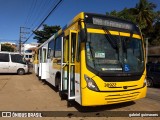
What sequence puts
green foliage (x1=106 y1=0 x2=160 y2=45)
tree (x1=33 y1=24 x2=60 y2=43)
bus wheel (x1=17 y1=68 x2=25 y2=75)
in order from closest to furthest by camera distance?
1. bus wheel (x1=17 y1=68 x2=25 y2=75)
2. green foliage (x1=106 y1=0 x2=160 y2=45)
3. tree (x1=33 y1=24 x2=60 y2=43)

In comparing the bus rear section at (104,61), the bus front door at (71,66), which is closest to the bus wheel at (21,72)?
the bus front door at (71,66)

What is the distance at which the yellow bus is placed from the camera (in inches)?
270

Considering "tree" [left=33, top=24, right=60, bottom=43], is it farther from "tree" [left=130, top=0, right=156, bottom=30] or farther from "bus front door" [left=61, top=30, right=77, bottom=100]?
"bus front door" [left=61, top=30, right=77, bottom=100]

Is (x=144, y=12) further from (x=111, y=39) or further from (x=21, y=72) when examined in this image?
(x=111, y=39)

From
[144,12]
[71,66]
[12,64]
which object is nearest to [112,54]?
[71,66]

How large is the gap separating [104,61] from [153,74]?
7995 mm

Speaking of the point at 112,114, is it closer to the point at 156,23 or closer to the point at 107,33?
the point at 107,33

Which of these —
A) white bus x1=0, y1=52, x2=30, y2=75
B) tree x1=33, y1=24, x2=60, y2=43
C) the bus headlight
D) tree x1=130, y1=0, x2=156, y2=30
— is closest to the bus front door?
the bus headlight

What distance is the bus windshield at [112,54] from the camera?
7.07 meters

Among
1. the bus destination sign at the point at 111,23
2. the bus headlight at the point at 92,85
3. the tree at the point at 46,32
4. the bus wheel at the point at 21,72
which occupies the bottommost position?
the bus wheel at the point at 21,72

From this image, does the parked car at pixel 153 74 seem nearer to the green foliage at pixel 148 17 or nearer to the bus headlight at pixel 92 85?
the bus headlight at pixel 92 85

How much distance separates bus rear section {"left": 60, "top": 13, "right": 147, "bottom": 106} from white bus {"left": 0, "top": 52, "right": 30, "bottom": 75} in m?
15.2

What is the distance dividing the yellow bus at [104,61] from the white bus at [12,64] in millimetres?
15156

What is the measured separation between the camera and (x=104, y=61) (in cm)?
714
